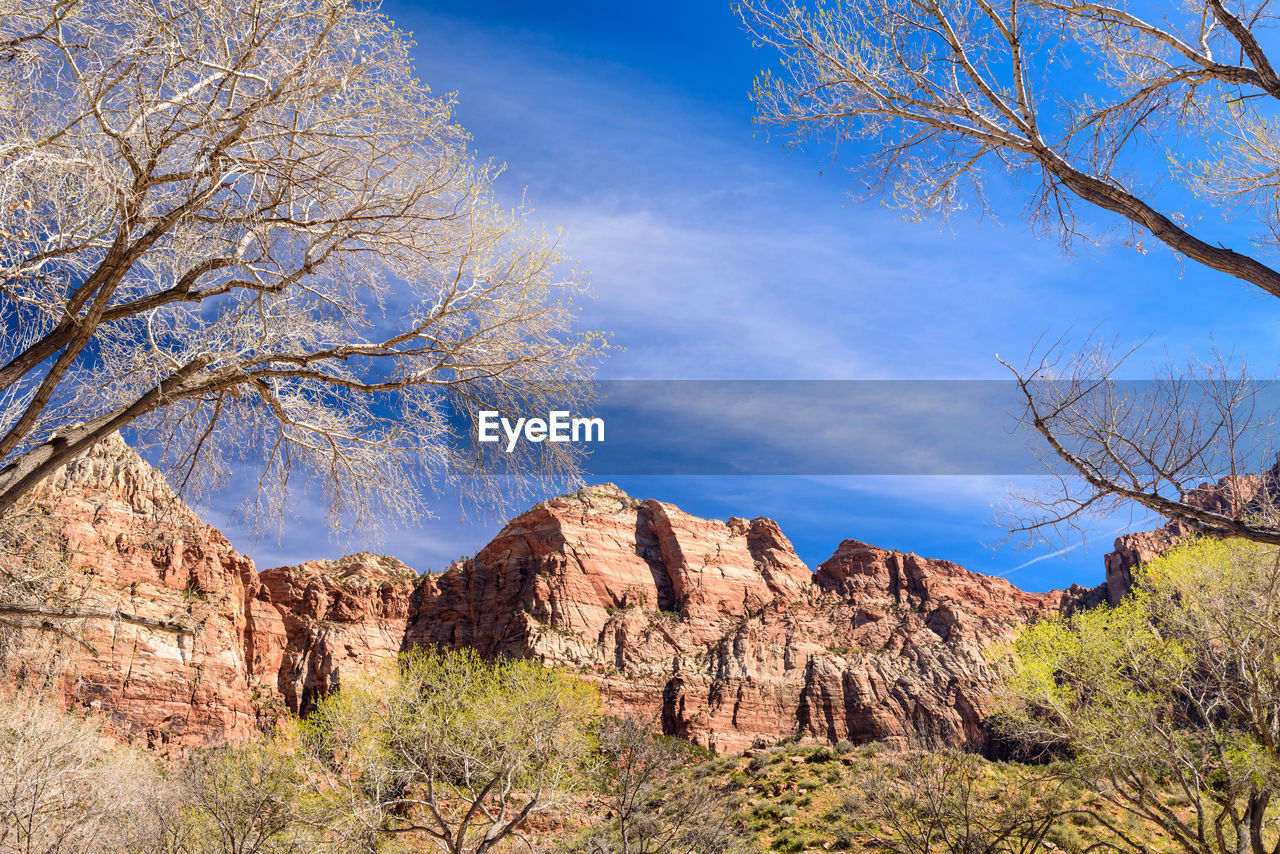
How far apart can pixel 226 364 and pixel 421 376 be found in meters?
1.89

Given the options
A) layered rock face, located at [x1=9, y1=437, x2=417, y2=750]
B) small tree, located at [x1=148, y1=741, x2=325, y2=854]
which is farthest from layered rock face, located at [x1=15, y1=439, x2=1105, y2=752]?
small tree, located at [x1=148, y1=741, x2=325, y2=854]

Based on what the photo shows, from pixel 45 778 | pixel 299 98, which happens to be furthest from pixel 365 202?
pixel 45 778

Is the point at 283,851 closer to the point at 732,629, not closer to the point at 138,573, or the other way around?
the point at 138,573

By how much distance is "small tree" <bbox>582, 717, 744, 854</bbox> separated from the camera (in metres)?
21.2

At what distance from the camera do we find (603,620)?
68.8 m

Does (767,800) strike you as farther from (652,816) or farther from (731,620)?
(731,620)

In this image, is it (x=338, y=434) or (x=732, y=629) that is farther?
(x=732, y=629)

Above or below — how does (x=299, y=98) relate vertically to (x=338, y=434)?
above

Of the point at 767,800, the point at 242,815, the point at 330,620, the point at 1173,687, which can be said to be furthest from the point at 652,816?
the point at 330,620

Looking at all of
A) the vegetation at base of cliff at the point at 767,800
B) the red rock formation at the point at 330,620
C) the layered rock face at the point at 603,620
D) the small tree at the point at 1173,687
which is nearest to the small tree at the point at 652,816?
the vegetation at base of cliff at the point at 767,800

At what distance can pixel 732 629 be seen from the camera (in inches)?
2766

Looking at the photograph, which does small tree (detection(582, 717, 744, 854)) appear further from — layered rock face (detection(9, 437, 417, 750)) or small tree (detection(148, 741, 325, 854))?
layered rock face (detection(9, 437, 417, 750))

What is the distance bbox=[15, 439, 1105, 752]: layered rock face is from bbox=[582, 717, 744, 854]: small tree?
26070 mm

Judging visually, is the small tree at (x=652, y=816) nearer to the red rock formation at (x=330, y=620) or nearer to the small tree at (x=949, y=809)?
the small tree at (x=949, y=809)
